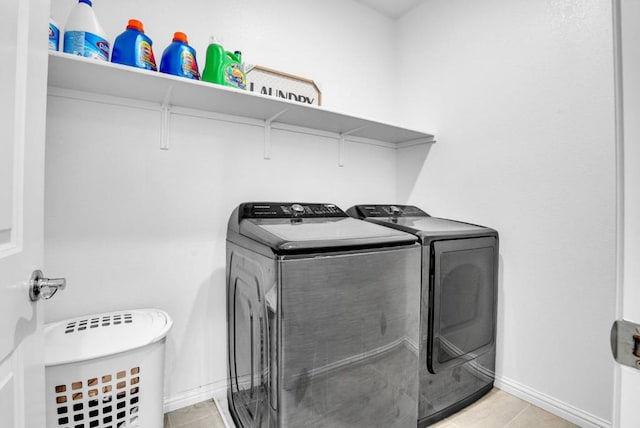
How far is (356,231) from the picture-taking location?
1.53 metres

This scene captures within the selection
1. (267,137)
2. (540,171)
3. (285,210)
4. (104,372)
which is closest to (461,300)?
(540,171)

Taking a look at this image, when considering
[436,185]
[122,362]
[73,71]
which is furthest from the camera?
[436,185]

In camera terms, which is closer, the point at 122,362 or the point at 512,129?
the point at 122,362

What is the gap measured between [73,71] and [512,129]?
2543mm

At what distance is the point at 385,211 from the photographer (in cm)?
226

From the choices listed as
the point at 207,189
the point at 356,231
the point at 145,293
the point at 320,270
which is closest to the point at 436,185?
the point at 356,231

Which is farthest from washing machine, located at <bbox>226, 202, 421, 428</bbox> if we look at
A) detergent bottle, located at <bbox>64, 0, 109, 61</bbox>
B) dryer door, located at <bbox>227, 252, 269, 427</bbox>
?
detergent bottle, located at <bbox>64, 0, 109, 61</bbox>

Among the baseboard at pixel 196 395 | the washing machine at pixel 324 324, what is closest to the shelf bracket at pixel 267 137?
the washing machine at pixel 324 324

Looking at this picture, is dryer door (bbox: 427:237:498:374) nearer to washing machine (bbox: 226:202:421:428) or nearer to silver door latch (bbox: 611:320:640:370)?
washing machine (bbox: 226:202:421:428)

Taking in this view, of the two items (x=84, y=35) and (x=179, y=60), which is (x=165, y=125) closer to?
(x=179, y=60)

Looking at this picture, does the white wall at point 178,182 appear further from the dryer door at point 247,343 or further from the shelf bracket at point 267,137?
the dryer door at point 247,343

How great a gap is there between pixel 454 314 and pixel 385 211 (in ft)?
2.78

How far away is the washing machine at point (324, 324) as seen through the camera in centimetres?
120

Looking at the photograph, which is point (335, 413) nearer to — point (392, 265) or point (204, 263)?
point (392, 265)
